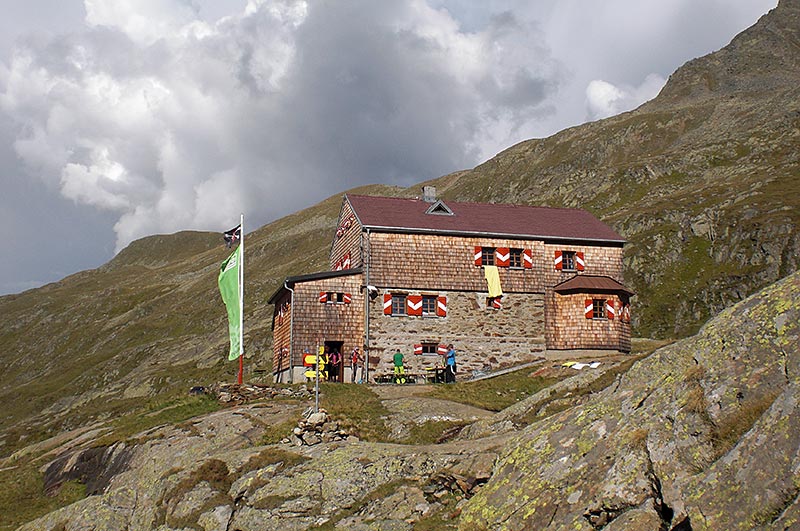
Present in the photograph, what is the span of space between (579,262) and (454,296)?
8.48m

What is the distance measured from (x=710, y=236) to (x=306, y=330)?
54.7m

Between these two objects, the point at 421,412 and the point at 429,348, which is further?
the point at 429,348

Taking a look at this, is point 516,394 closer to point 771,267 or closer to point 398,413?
point 398,413

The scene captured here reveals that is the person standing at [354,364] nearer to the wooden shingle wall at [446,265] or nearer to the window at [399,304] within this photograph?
the window at [399,304]

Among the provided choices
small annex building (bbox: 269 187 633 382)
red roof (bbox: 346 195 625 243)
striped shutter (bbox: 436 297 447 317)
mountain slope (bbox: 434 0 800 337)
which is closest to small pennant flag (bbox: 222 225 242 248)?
small annex building (bbox: 269 187 633 382)

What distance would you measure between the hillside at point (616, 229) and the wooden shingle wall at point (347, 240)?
12.4m

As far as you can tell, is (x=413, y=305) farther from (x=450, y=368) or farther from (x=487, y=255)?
(x=487, y=255)

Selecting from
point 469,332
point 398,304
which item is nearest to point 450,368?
point 469,332

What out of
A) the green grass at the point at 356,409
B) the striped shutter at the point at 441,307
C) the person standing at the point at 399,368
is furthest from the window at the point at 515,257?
the green grass at the point at 356,409

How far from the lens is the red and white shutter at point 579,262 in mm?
42594

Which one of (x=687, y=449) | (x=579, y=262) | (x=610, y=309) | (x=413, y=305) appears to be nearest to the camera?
(x=687, y=449)

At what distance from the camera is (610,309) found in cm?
4125

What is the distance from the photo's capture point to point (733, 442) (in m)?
7.80

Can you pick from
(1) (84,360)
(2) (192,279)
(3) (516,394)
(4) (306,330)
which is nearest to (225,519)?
(3) (516,394)
